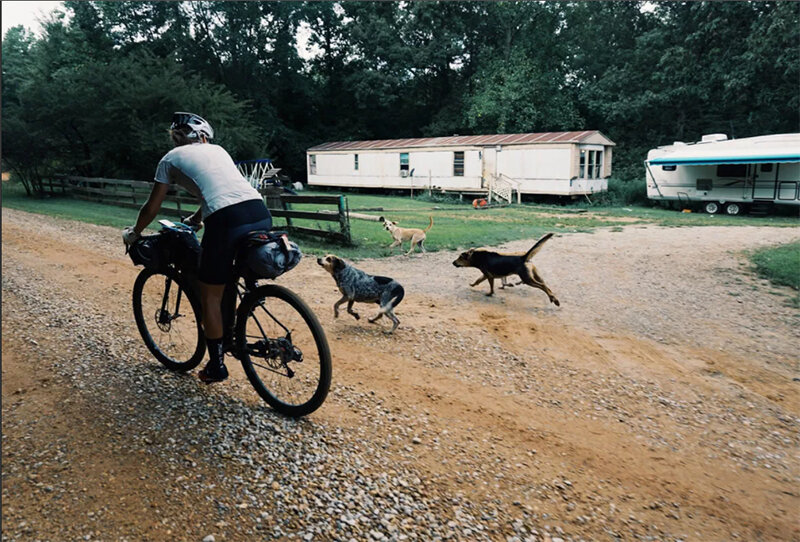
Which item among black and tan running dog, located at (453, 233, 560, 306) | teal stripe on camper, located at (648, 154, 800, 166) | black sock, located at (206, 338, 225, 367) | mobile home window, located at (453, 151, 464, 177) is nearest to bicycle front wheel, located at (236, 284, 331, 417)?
black sock, located at (206, 338, 225, 367)

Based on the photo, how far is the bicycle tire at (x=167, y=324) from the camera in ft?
11.6

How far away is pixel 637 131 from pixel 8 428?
31.7 metres

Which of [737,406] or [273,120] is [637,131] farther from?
[737,406]

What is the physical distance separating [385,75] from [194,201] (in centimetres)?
2457

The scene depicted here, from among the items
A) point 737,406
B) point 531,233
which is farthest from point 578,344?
point 531,233

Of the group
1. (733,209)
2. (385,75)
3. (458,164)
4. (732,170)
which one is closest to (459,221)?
(458,164)

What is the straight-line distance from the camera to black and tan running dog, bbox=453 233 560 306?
601 centimetres

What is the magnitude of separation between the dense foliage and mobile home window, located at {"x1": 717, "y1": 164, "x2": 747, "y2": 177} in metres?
8.43

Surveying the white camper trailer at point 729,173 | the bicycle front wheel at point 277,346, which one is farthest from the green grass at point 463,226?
the bicycle front wheel at point 277,346

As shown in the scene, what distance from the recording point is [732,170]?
17.5m

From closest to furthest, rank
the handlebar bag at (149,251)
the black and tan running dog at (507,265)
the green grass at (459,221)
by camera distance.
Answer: the handlebar bag at (149,251), the black and tan running dog at (507,265), the green grass at (459,221)

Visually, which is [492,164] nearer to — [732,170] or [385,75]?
[732,170]

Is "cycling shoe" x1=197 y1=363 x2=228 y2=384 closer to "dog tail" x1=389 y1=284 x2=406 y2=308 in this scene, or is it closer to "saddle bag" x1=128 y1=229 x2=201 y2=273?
"saddle bag" x1=128 y1=229 x2=201 y2=273

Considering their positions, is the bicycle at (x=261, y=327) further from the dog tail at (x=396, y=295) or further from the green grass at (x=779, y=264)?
the green grass at (x=779, y=264)
